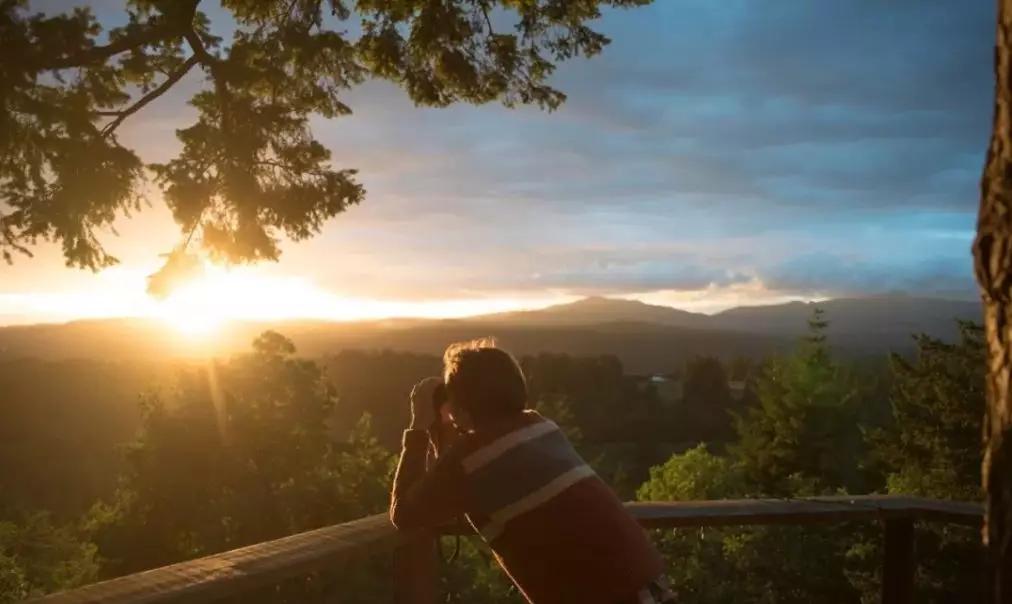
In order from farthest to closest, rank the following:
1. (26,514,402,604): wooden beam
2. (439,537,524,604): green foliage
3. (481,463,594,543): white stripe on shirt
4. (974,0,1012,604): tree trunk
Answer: (439,537,524,604): green foliage
(481,463,594,543): white stripe on shirt
(974,0,1012,604): tree trunk
(26,514,402,604): wooden beam

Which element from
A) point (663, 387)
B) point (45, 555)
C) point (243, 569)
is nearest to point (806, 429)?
point (45, 555)

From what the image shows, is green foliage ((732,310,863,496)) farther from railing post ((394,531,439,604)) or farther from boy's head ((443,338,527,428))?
boy's head ((443,338,527,428))

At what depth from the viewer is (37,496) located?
58500 mm

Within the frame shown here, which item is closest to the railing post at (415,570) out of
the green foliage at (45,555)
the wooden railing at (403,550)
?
the wooden railing at (403,550)

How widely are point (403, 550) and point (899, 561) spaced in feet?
7.55

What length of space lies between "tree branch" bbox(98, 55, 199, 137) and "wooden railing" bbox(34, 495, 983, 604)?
5.81 meters

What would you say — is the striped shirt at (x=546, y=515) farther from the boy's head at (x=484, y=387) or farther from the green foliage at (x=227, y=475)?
the green foliage at (x=227, y=475)

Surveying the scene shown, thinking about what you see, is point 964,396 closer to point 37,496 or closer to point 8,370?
point 37,496

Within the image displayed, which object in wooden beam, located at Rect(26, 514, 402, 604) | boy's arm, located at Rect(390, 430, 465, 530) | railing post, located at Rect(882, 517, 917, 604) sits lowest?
railing post, located at Rect(882, 517, 917, 604)

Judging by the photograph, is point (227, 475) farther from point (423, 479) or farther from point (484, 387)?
point (484, 387)

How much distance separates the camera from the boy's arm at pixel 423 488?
256 cm

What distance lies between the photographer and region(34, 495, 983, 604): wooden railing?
2.02 m

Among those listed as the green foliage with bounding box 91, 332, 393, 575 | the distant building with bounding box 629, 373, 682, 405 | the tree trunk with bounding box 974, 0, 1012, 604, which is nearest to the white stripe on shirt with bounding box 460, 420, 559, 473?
the tree trunk with bounding box 974, 0, 1012, 604

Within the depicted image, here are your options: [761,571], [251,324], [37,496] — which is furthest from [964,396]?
[37,496]
